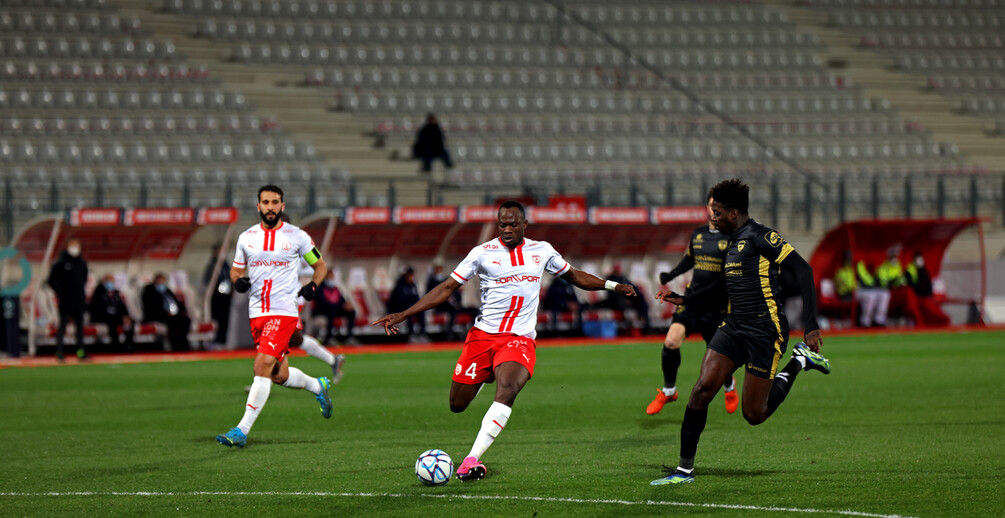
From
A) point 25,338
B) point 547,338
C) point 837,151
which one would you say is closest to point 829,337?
point 547,338

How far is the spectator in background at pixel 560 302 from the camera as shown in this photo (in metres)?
24.8

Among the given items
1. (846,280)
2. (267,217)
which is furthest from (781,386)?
(846,280)

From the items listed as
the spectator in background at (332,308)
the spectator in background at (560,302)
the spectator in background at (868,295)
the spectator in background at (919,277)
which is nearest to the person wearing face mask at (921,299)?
the spectator in background at (919,277)

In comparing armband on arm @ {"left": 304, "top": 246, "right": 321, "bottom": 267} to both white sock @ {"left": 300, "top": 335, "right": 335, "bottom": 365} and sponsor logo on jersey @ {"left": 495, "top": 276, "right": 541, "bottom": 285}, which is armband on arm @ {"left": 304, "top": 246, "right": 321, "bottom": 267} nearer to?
white sock @ {"left": 300, "top": 335, "right": 335, "bottom": 365}

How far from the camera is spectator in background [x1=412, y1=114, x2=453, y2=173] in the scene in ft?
90.0

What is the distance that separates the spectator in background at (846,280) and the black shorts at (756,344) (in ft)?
63.0

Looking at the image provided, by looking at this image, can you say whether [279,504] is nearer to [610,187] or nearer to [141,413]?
[141,413]

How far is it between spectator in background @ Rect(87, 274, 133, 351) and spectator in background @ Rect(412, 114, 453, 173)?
833 centimetres

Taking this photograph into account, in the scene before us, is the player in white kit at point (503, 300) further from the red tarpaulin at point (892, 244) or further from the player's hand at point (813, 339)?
the red tarpaulin at point (892, 244)

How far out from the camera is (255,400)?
9969mm

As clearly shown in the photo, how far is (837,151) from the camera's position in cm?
3422

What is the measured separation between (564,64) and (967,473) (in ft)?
93.0

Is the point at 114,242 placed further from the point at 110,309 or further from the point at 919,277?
the point at 919,277

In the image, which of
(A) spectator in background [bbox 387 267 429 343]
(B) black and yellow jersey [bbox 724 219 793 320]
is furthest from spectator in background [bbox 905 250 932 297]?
(B) black and yellow jersey [bbox 724 219 793 320]
